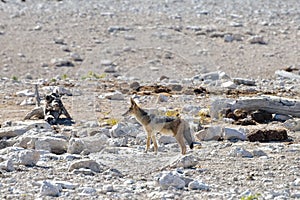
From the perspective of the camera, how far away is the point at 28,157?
971 centimetres

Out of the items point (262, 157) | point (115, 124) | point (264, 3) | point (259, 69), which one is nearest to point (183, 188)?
point (262, 157)

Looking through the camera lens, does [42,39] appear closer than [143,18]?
Yes

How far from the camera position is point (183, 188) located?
8734 mm

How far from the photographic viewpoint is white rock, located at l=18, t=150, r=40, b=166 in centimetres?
970

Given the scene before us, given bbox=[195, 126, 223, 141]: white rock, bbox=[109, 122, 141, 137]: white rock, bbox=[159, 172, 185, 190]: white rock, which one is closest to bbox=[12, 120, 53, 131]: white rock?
bbox=[109, 122, 141, 137]: white rock

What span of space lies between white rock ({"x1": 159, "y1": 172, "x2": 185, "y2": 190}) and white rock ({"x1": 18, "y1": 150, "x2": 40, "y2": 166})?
1604 millimetres

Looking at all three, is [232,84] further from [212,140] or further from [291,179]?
[291,179]

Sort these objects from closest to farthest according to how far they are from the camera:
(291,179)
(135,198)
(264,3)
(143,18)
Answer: (135,198) < (291,179) < (143,18) < (264,3)

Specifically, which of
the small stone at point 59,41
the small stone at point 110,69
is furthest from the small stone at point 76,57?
the small stone at point 59,41

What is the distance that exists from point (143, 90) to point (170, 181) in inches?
284

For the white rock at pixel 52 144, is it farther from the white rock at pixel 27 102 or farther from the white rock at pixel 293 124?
the white rock at pixel 27 102

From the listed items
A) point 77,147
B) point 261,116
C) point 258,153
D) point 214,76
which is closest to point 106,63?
point 214,76

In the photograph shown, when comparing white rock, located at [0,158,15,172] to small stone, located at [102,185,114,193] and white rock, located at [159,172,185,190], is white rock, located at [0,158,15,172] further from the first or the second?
white rock, located at [159,172,185,190]

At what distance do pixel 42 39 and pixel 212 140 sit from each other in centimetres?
1339
